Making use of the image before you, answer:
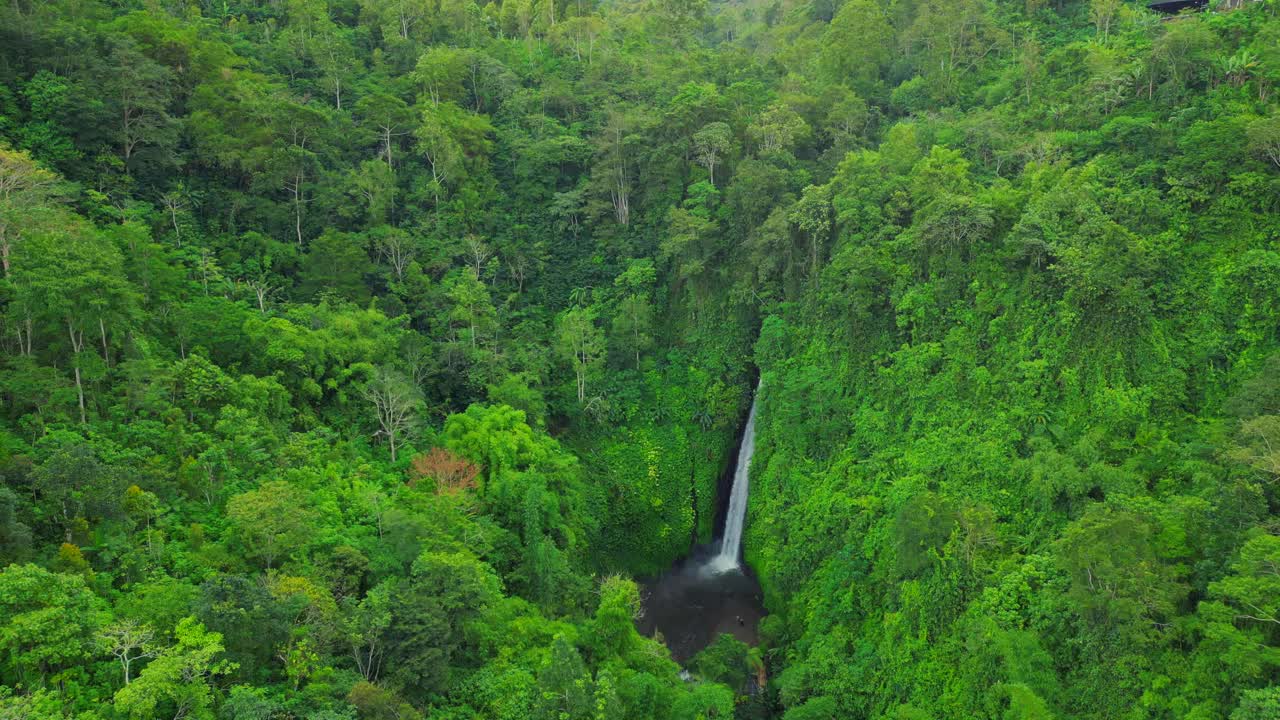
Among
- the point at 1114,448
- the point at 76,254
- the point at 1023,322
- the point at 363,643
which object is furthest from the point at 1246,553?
the point at 76,254

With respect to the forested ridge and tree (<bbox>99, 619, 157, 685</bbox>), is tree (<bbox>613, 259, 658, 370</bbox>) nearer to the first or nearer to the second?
the forested ridge

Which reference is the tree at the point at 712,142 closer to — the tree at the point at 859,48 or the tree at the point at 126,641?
the tree at the point at 859,48

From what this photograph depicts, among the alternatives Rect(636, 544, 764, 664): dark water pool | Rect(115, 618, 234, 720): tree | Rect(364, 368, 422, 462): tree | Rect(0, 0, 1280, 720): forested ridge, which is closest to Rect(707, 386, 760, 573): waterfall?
Rect(636, 544, 764, 664): dark water pool

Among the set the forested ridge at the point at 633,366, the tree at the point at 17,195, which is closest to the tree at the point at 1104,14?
the forested ridge at the point at 633,366

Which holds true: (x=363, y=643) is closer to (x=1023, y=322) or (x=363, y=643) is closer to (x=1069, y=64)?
(x=1023, y=322)

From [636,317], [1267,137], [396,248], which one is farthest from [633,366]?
[1267,137]

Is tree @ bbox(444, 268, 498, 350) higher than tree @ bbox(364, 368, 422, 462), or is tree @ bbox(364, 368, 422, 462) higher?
tree @ bbox(444, 268, 498, 350)
